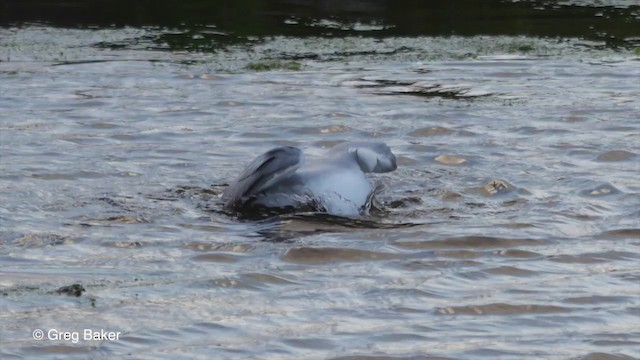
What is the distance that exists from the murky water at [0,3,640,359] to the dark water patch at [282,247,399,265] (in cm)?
1

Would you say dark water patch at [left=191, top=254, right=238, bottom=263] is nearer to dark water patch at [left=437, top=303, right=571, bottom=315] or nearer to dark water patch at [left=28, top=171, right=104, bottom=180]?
dark water patch at [left=437, top=303, right=571, bottom=315]

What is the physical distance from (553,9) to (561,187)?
23.7 feet

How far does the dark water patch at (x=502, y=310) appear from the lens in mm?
5504

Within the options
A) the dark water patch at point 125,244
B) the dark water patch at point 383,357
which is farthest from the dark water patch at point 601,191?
the dark water patch at point 383,357

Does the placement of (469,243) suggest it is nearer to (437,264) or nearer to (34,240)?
(437,264)

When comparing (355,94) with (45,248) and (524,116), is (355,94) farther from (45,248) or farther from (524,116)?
(45,248)

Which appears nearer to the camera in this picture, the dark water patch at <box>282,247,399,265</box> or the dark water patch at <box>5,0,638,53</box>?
the dark water patch at <box>282,247,399,265</box>

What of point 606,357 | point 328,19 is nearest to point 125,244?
point 606,357

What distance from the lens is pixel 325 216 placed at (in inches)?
276

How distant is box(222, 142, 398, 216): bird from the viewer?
701cm

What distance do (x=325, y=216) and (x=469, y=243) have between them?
0.84 meters

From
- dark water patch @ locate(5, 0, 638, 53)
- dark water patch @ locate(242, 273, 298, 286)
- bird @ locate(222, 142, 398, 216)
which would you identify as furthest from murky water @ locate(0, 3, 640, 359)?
dark water patch @ locate(5, 0, 638, 53)

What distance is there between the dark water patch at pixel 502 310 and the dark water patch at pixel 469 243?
0.96 m

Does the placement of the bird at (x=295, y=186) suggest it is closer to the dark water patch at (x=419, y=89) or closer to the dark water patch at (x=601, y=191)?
the dark water patch at (x=601, y=191)
